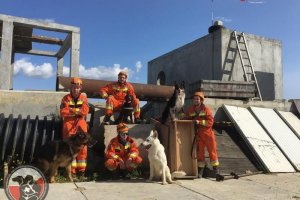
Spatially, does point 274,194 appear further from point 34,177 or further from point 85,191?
point 34,177

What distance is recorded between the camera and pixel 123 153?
21.3 ft

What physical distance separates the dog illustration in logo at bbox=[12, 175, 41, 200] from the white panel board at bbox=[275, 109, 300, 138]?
7.58 metres

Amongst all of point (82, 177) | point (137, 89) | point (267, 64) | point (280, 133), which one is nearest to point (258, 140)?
point (280, 133)

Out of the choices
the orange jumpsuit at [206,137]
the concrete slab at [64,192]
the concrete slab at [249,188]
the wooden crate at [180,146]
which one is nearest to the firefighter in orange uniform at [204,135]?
the orange jumpsuit at [206,137]

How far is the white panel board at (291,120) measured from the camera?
989 centimetres

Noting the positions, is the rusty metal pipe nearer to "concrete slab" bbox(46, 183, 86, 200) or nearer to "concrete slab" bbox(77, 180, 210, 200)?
"concrete slab" bbox(77, 180, 210, 200)

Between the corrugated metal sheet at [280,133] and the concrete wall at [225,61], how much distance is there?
123 inches

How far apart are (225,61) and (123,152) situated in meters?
7.74

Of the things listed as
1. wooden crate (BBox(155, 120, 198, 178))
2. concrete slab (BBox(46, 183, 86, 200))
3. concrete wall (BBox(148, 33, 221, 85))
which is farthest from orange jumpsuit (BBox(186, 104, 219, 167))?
concrete wall (BBox(148, 33, 221, 85))

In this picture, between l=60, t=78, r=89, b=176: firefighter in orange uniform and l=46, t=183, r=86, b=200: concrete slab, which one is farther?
l=60, t=78, r=89, b=176: firefighter in orange uniform

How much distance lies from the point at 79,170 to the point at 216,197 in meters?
2.68

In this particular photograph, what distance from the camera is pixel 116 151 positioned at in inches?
254

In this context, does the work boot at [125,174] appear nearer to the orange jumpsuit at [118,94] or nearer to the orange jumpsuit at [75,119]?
the orange jumpsuit at [75,119]

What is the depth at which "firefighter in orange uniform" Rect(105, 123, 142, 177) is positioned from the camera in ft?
20.8
